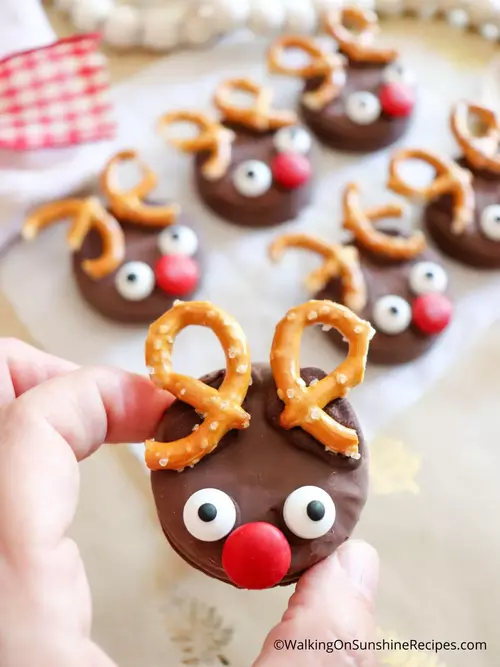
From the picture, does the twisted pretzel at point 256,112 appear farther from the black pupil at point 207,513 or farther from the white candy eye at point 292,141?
the black pupil at point 207,513

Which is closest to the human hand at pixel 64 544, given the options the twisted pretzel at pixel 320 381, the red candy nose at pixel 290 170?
the twisted pretzel at pixel 320 381

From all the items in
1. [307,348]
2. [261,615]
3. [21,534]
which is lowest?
[261,615]

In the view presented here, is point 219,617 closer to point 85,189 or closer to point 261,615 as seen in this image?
point 261,615

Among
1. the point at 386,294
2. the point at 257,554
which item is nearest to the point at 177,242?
the point at 386,294

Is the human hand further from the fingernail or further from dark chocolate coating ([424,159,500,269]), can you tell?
dark chocolate coating ([424,159,500,269])

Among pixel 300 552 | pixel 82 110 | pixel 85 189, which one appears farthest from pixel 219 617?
pixel 82 110

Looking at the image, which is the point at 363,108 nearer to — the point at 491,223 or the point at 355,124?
the point at 355,124

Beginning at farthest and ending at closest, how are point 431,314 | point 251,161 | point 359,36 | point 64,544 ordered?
point 359,36, point 251,161, point 431,314, point 64,544
